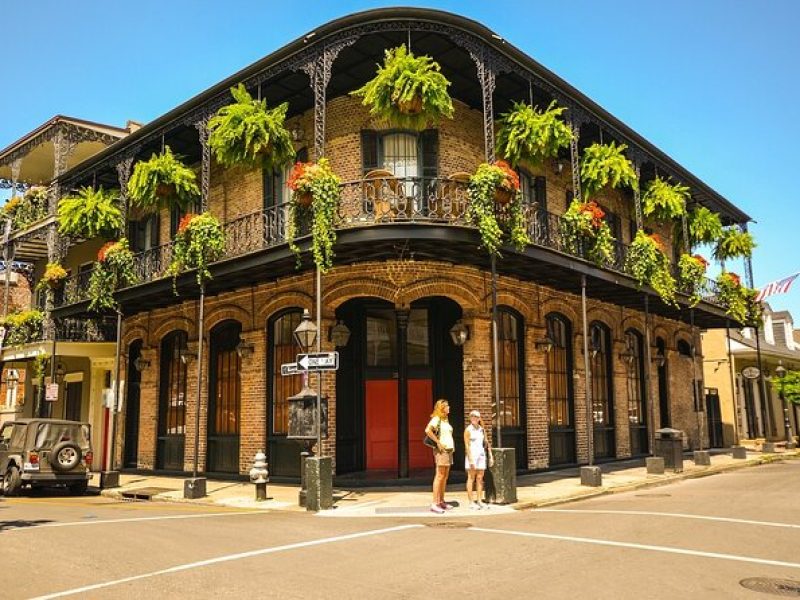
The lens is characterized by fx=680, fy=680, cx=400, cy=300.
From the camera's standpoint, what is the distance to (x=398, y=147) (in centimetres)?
1542

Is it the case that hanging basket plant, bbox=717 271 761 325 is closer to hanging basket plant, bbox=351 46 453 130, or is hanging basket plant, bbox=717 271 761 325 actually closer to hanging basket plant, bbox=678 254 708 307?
hanging basket plant, bbox=678 254 708 307

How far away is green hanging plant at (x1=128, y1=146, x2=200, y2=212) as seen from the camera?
51.4 ft

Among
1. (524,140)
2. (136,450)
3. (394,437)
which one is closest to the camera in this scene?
(524,140)

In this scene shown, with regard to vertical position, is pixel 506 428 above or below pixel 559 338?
below

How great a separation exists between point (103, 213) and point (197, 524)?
1147 cm

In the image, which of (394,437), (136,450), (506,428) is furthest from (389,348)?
(136,450)

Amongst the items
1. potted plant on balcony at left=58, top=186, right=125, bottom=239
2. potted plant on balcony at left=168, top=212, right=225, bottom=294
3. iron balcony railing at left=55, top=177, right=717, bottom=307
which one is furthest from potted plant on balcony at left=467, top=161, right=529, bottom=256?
potted plant on balcony at left=58, top=186, right=125, bottom=239

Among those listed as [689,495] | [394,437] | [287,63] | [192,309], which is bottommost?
[689,495]

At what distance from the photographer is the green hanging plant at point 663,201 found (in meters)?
18.2

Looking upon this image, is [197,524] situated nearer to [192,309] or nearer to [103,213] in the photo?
[192,309]

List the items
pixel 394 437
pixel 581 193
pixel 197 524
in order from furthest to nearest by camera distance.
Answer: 1. pixel 581 193
2. pixel 394 437
3. pixel 197 524

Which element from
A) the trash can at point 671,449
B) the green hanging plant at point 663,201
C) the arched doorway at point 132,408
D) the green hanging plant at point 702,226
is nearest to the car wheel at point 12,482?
the arched doorway at point 132,408

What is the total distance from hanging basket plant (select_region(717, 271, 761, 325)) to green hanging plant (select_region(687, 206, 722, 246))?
184 cm

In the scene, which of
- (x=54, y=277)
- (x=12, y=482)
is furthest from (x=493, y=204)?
(x=54, y=277)
